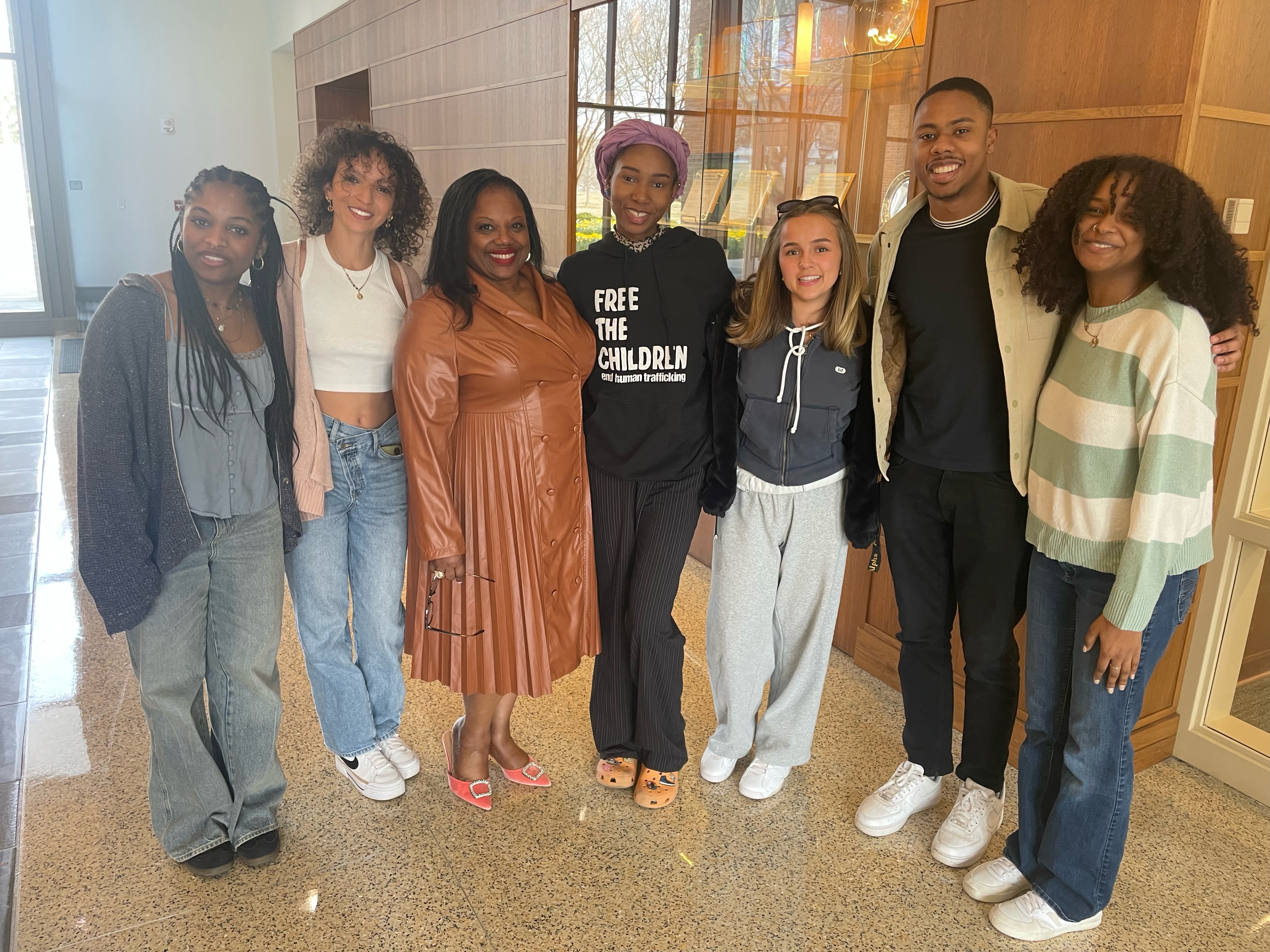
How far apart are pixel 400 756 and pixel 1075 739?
1693 millimetres

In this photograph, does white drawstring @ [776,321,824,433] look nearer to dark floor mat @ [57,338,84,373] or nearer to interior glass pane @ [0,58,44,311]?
dark floor mat @ [57,338,84,373]

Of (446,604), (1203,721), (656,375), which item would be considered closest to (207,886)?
(446,604)

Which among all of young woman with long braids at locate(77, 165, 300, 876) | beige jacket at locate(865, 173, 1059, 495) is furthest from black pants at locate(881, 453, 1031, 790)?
young woman with long braids at locate(77, 165, 300, 876)

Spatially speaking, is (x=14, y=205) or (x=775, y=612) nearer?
(x=775, y=612)

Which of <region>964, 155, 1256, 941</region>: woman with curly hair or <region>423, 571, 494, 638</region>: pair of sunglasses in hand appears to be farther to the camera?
<region>423, 571, 494, 638</region>: pair of sunglasses in hand

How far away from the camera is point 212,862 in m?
2.06

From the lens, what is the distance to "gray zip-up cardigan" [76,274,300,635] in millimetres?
1701

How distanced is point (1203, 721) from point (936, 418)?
1420mm

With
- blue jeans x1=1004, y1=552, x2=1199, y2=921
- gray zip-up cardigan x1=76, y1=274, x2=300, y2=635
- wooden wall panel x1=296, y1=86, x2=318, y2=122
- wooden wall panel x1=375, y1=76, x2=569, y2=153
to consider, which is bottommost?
blue jeans x1=1004, y1=552, x2=1199, y2=921

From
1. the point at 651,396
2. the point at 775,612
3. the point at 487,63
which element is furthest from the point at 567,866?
the point at 487,63

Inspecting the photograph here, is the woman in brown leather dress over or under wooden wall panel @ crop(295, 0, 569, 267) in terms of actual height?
under

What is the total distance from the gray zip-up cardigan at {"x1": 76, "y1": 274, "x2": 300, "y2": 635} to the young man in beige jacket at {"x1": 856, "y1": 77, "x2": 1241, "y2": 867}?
4.93 feet

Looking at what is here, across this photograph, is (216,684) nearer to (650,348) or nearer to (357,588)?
(357,588)

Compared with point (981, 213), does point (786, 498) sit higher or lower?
lower
